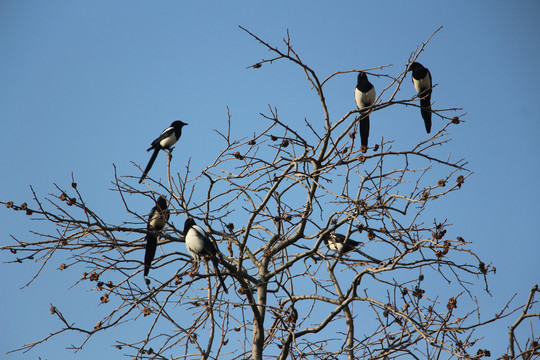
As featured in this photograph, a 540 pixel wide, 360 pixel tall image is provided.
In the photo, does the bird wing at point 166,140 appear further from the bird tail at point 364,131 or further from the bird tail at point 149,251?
the bird tail at point 149,251

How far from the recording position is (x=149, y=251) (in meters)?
3.77

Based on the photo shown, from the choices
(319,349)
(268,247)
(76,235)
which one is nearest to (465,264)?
(319,349)

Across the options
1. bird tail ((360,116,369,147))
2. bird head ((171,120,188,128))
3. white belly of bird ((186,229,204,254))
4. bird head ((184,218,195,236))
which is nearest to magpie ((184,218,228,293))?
white belly of bird ((186,229,204,254))

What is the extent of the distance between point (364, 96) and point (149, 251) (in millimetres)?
2409

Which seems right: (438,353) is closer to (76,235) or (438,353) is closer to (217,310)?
(217,310)

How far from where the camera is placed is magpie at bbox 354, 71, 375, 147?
5.14m

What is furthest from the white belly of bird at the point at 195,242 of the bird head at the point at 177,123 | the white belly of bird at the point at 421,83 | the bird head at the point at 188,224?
the white belly of bird at the point at 421,83

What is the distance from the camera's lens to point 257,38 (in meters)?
3.15

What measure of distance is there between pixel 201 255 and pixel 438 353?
1458 millimetres

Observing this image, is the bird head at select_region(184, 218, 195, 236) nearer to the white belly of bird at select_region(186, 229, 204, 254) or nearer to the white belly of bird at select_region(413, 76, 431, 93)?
the white belly of bird at select_region(186, 229, 204, 254)

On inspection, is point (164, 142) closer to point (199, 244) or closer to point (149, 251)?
point (149, 251)

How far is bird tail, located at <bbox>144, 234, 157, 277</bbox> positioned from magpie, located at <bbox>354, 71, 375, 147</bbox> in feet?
7.52

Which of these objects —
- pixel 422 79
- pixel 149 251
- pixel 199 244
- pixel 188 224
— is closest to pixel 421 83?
pixel 422 79

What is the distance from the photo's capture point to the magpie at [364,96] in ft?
16.9
